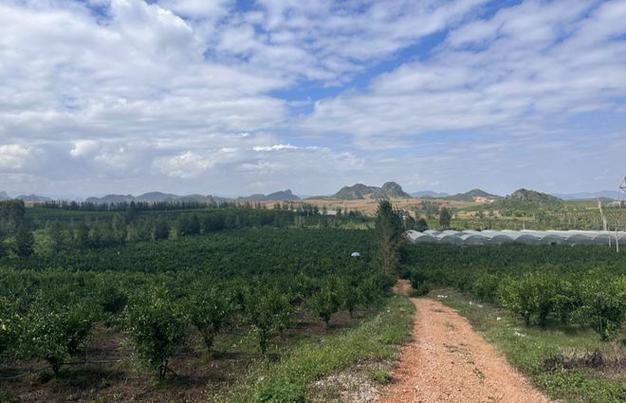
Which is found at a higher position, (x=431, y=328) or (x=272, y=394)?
(x=272, y=394)

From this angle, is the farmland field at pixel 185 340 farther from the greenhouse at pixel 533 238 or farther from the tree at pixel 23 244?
the greenhouse at pixel 533 238

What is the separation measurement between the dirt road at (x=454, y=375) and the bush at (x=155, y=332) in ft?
29.9

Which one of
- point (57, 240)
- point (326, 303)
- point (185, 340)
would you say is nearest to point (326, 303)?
point (326, 303)

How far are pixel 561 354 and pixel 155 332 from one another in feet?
53.6

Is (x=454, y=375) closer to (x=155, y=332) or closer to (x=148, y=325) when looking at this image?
(x=155, y=332)

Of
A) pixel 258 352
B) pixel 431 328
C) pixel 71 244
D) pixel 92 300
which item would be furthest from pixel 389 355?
pixel 71 244

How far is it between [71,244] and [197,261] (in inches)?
1749

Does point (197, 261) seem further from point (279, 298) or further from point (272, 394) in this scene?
point (272, 394)

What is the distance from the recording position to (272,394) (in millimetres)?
12891

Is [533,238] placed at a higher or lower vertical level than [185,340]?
lower

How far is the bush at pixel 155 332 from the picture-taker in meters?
17.4

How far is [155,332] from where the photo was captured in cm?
1756

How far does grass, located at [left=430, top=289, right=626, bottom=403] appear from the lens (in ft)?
45.3

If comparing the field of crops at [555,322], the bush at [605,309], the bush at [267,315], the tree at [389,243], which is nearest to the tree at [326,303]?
the bush at [267,315]
